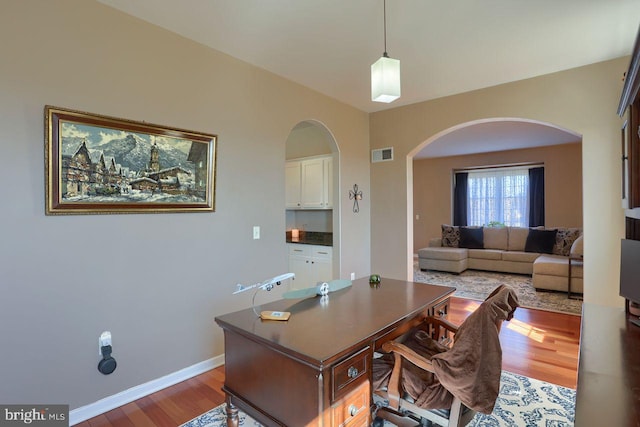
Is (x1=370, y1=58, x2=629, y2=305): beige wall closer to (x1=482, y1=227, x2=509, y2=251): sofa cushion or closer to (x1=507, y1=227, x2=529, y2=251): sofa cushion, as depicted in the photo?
(x1=507, y1=227, x2=529, y2=251): sofa cushion

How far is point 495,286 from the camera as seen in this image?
5.35 m

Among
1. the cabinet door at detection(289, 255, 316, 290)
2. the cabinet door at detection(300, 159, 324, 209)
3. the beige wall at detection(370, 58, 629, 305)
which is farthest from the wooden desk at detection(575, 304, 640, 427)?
the cabinet door at detection(300, 159, 324, 209)

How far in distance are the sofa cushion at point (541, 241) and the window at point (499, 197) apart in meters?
1.25

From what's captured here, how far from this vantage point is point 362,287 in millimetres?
2277

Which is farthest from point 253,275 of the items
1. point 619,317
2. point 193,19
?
point 619,317

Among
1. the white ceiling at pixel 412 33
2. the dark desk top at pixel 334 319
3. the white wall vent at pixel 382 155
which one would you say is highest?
the white ceiling at pixel 412 33

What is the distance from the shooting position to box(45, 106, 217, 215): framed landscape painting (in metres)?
1.94

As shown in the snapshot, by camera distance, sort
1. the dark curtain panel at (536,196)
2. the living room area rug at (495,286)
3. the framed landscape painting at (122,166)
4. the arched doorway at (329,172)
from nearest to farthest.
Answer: the framed landscape painting at (122,166)
the arched doorway at (329,172)
the living room area rug at (495,286)
the dark curtain panel at (536,196)

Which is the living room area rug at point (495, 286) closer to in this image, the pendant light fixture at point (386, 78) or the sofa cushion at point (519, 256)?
the sofa cushion at point (519, 256)

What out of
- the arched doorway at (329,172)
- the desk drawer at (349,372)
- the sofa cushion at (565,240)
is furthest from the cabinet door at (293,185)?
the sofa cushion at (565,240)

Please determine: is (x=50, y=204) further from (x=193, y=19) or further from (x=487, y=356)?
(x=487, y=356)

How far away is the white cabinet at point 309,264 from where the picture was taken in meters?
4.20

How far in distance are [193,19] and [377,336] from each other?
2.41 meters

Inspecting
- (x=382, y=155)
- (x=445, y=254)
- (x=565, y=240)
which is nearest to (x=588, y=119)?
(x=382, y=155)
